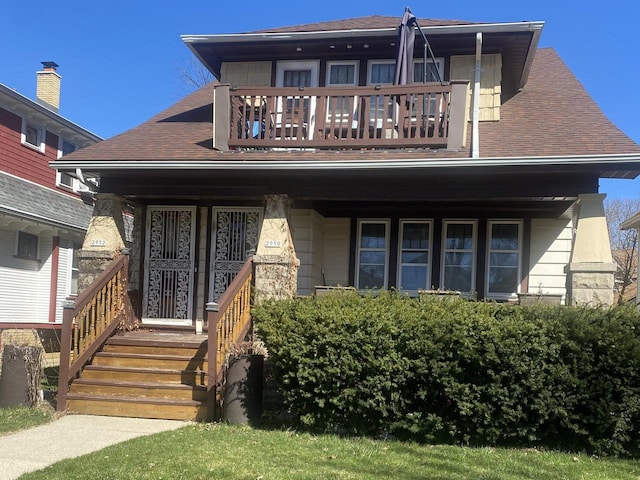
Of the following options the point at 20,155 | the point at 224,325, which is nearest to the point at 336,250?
the point at 224,325

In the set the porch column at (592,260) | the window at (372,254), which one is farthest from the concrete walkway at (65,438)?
the porch column at (592,260)

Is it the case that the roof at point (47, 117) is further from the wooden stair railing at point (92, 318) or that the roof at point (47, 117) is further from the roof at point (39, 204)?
the wooden stair railing at point (92, 318)

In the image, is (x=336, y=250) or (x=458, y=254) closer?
(x=458, y=254)

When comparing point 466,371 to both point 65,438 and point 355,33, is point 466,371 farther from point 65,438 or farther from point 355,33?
point 355,33

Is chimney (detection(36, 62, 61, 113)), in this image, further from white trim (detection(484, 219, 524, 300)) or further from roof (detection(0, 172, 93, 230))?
white trim (detection(484, 219, 524, 300))

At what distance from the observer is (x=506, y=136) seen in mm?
9547

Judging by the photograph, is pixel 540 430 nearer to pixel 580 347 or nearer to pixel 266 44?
pixel 580 347

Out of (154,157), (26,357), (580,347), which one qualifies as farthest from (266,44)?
(580,347)

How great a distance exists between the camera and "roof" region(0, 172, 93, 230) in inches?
580

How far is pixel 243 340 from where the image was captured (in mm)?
8945

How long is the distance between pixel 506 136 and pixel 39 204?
1276cm

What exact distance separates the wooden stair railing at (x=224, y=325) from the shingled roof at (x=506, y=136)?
2.07 metres

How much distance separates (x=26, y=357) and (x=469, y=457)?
20.0 ft

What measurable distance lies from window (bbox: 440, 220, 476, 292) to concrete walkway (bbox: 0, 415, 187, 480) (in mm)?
5424
